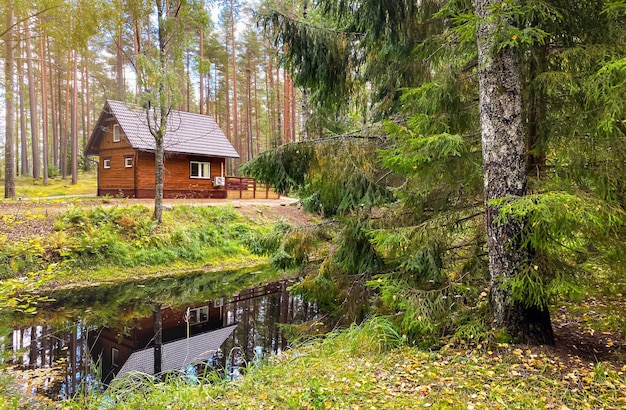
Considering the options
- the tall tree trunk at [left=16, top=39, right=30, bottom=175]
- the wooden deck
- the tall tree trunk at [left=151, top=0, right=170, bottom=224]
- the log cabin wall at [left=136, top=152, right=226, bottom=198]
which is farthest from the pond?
the tall tree trunk at [left=16, top=39, right=30, bottom=175]

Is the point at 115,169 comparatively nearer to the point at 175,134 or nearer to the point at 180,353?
the point at 175,134

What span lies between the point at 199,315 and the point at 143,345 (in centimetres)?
190

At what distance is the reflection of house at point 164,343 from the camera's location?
5.60 metres

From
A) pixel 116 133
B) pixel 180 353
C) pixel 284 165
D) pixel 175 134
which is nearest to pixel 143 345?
pixel 180 353

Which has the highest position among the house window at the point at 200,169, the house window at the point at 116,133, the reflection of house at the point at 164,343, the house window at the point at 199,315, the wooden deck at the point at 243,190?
the house window at the point at 116,133

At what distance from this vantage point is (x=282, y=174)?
16.7 ft

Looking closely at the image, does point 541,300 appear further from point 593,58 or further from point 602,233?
point 593,58

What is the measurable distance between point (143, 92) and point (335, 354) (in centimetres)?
1036

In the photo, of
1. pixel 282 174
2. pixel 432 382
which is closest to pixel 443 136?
pixel 432 382

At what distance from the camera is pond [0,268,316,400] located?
527cm

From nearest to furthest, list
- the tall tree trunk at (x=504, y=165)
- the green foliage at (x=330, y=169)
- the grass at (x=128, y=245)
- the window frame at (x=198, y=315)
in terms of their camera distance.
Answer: the tall tree trunk at (x=504, y=165)
the green foliage at (x=330, y=169)
the window frame at (x=198, y=315)
the grass at (x=128, y=245)

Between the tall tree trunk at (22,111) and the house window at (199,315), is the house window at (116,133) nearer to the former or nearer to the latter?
the tall tree trunk at (22,111)

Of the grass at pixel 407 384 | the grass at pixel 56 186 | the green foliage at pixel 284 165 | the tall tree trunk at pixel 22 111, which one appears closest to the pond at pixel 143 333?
the grass at pixel 407 384

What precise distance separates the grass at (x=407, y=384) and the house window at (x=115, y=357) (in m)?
1.82
